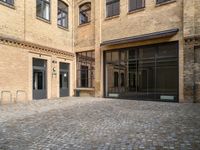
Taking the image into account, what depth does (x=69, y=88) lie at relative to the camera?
17172mm

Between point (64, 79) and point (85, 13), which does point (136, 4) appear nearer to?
point (85, 13)

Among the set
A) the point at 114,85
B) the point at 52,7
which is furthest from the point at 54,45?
the point at 114,85

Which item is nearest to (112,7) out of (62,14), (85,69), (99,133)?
(62,14)

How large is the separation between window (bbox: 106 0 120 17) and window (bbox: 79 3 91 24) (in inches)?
77.1

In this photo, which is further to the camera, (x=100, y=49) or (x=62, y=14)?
(x=62, y=14)

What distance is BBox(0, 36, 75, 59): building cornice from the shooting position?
11980 mm

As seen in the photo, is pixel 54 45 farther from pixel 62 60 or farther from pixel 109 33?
pixel 109 33

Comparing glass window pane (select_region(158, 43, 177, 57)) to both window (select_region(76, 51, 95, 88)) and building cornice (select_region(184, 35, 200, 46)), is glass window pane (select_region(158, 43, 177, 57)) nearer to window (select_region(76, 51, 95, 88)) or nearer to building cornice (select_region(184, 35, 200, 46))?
building cornice (select_region(184, 35, 200, 46))

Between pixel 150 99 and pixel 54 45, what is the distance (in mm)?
8551

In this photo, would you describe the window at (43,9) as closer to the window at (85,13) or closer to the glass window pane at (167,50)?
the window at (85,13)

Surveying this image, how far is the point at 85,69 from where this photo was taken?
55.6 ft

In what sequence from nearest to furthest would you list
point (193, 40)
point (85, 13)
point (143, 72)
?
point (193, 40) → point (143, 72) → point (85, 13)

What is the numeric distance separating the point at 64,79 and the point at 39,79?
2750 mm

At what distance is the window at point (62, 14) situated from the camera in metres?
16.6
